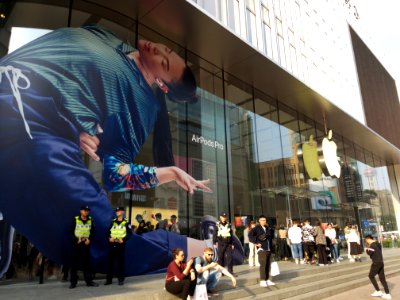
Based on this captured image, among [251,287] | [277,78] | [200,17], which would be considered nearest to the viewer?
[251,287]

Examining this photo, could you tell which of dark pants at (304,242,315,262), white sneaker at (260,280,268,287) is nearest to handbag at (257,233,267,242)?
white sneaker at (260,280,268,287)

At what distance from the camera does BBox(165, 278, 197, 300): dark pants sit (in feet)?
20.2

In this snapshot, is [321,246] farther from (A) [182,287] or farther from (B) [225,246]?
(A) [182,287]

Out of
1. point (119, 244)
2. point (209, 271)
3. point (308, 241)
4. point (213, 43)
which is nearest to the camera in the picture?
point (209, 271)

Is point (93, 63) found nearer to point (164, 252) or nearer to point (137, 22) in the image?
point (137, 22)

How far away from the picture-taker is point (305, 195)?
18.9 m

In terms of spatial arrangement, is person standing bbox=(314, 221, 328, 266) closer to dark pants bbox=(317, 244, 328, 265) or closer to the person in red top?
dark pants bbox=(317, 244, 328, 265)

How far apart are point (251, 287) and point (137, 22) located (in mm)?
9884

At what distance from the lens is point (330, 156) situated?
2206 cm

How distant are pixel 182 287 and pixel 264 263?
285 centimetres

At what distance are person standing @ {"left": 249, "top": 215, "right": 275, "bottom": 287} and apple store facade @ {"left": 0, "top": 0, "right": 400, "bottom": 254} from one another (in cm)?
358

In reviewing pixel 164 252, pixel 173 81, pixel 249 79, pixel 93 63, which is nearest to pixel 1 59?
pixel 93 63

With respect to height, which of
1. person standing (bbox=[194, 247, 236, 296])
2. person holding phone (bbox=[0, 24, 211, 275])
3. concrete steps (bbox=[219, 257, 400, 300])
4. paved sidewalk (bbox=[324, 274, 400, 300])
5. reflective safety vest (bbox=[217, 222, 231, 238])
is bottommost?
paved sidewalk (bbox=[324, 274, 400, 300])

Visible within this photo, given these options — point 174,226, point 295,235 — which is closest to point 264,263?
point 174,226
